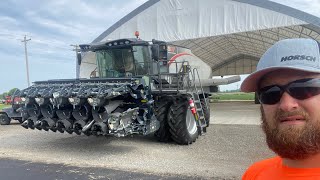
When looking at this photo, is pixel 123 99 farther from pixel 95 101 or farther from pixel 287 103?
pixel 287 103

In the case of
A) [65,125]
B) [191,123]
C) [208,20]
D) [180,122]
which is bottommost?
[191,123]

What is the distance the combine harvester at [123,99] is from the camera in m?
7.72

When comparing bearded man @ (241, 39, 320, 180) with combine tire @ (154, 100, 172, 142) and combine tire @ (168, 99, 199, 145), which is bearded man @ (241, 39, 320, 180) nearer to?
combine tire @ (168, 99, 199, 145)

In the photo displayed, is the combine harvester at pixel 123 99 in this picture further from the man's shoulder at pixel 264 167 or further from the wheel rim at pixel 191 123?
the man's shoulder at pixel 264 167

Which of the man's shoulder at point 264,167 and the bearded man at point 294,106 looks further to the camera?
the man's shoulder at point 264,167

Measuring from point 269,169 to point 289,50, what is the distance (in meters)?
0.61

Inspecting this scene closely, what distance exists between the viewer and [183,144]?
8984 mm

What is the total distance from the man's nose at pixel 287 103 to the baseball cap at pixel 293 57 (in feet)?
0.44

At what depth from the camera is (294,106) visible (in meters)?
1.42

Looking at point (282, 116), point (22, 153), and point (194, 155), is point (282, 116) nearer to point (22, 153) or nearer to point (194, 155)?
point (194, 155)

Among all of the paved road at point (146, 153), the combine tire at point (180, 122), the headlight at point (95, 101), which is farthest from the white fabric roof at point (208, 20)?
the headlight at point (95, 101)

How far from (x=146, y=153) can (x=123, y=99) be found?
146 cm

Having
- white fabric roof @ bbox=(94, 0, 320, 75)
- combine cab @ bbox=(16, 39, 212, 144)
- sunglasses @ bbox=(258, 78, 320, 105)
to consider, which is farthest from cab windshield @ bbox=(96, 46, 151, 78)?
white fabric roof @ bbox=(94, 0, 320, 75)

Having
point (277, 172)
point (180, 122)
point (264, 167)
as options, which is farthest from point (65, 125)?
point (277, 172)
